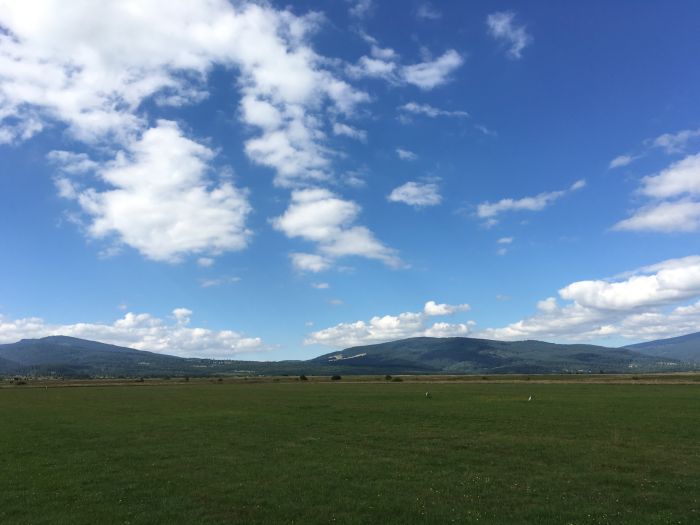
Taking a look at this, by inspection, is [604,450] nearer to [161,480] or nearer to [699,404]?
[161,480]

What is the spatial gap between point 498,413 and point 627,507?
114ft

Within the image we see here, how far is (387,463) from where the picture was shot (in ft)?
91.5

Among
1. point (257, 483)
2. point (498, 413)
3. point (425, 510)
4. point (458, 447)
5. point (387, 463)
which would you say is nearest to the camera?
point (425, 510)

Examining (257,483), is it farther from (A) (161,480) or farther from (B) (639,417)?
(B) (639,417)

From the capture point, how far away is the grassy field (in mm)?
19172

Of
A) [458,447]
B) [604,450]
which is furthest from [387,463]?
[604,450]

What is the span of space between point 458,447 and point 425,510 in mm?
14406

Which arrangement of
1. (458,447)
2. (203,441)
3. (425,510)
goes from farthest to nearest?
(203,441)
(458,447)
(425,510)

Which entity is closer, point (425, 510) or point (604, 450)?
point (425, 510)

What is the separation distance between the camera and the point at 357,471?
25.8m

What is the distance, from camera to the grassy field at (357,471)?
19172mm

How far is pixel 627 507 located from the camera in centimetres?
1936

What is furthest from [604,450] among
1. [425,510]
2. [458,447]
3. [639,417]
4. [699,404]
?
[699,404]

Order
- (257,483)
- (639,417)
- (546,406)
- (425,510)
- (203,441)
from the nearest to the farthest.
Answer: (425,510) < (257,483) < (203,441) < (639,417) < (546,406)
